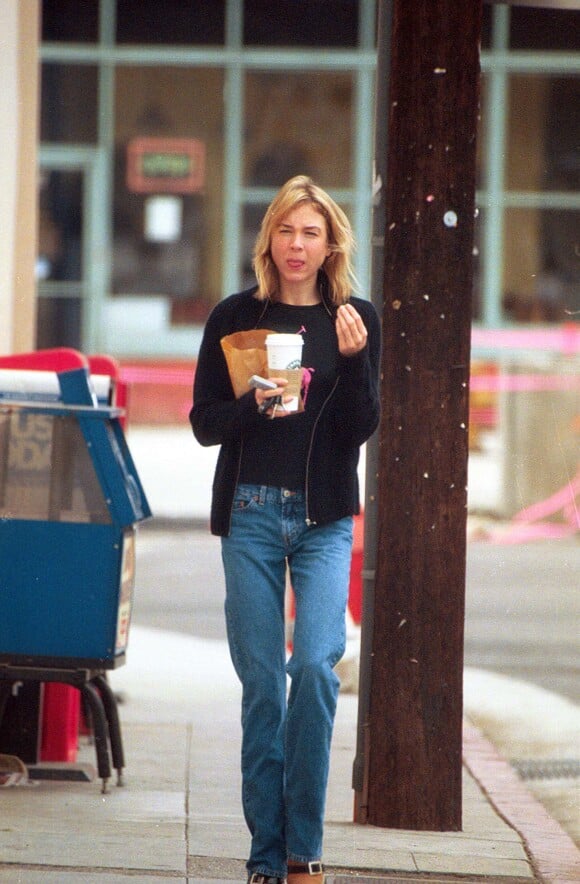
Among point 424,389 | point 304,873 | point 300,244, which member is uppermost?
point 300,244

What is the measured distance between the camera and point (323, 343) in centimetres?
454

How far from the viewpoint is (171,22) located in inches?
698

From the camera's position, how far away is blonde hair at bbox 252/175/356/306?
4566 millimetres

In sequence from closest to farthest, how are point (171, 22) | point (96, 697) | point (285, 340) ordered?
point (285, 340)
point (96, 697)
point (171, 22)

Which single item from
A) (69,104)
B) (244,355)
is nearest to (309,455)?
(244,355)

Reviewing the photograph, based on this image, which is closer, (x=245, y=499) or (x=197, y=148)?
(x=245, y=499)

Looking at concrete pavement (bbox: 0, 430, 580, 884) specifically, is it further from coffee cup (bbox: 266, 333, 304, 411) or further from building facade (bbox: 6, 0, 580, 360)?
building facade (bbox: 6, 0, 580, 360)

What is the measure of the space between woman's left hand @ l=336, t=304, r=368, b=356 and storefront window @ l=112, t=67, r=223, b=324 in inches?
527

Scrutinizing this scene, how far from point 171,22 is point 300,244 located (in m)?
13.8

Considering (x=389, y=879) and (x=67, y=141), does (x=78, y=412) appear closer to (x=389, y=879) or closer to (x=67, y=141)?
(x=389, y=879)

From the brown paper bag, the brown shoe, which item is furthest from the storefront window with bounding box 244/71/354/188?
the brown shoe

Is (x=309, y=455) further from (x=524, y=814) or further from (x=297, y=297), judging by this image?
(x=524, y=814)

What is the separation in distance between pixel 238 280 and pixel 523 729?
35.5 feet

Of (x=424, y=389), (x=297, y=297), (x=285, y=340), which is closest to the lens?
(x=285, y=340)
